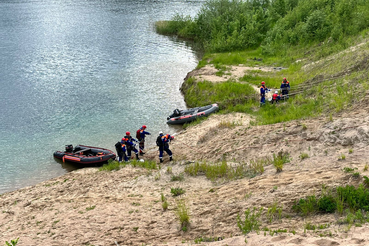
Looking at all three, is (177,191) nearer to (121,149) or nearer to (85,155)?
(121,149)

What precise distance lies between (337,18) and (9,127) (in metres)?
25.8

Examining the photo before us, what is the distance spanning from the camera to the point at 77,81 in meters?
29.2

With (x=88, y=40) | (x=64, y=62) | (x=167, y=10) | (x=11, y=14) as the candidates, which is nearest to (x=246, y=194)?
(x=64, y=62)

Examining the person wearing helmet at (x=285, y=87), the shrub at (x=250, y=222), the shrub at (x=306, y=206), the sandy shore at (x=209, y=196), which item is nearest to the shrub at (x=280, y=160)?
the sandy shore at (x=209, y=196)

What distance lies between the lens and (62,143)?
1989 cm

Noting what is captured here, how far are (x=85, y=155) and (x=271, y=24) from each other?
1076 inches

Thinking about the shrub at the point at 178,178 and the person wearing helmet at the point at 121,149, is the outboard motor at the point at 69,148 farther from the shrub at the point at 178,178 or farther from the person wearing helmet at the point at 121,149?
the shrub at the point at 178,178

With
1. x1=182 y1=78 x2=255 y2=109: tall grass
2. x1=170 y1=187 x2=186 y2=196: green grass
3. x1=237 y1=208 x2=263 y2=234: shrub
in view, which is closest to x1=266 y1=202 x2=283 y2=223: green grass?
x1=237 y1=208 x2=263 y2=234: shrub

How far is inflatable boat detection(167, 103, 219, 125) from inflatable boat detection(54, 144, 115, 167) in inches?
195

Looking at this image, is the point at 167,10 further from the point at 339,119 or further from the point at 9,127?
the point at 339,119

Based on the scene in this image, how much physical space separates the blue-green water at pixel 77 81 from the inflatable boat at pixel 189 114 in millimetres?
658

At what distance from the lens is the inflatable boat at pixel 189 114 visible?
2070 cm

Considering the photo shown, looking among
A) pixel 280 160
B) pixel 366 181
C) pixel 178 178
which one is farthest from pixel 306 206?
pixel 178 178

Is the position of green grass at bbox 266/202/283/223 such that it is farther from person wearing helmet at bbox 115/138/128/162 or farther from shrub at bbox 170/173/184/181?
person wearing helmet at bbox 115/138/128/162
